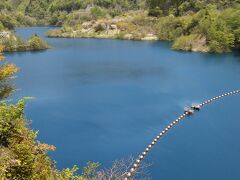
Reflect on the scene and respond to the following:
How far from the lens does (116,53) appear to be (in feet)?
206

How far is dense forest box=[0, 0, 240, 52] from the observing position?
210 feet

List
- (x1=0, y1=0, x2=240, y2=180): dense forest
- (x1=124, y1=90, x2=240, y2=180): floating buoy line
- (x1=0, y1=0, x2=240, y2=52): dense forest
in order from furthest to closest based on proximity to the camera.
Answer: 1. (x1=0, y1=0, x2=240, y2=52): dense forest
2. (x1=0, y1=0, x2=240, y2=180): dense forest
3. (x1=124, y1=90, x2=240, y2=180): floating buoy line

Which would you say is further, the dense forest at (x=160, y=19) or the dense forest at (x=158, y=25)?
the dense forest at (x=160, y=19)

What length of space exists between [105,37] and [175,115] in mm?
59715

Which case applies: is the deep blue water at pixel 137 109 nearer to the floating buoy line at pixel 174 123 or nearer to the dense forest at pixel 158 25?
the floating buoy line at pixel 174 123

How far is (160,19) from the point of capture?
88.5 m

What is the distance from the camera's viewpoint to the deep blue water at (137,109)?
24.1 meters

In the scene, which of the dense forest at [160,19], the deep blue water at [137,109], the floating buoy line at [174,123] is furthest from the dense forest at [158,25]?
the floating buoy line at [174,123]

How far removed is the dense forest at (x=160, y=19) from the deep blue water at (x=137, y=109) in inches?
237

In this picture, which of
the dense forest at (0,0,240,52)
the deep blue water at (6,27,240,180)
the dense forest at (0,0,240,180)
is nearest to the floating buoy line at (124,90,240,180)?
the deep blue water at (6,27,240,180)

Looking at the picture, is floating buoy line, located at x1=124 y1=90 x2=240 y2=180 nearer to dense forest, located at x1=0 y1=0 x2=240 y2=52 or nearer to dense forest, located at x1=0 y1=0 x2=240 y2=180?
dense forest, located at x1=0 y1=0 x2=240 y2=180

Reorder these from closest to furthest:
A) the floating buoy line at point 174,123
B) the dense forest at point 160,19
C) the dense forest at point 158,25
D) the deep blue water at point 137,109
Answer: the floating buoy line at point 174,123 → the deep blue water at point 137,109 → the dense forest at point 158,25 → the dense forest at point 160,19

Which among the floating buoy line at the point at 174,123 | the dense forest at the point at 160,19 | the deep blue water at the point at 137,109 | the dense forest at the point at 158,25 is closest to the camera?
the floating buoy line at the point at 174,123

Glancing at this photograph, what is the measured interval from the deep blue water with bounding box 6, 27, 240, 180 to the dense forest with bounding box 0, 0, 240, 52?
6.03 meters
